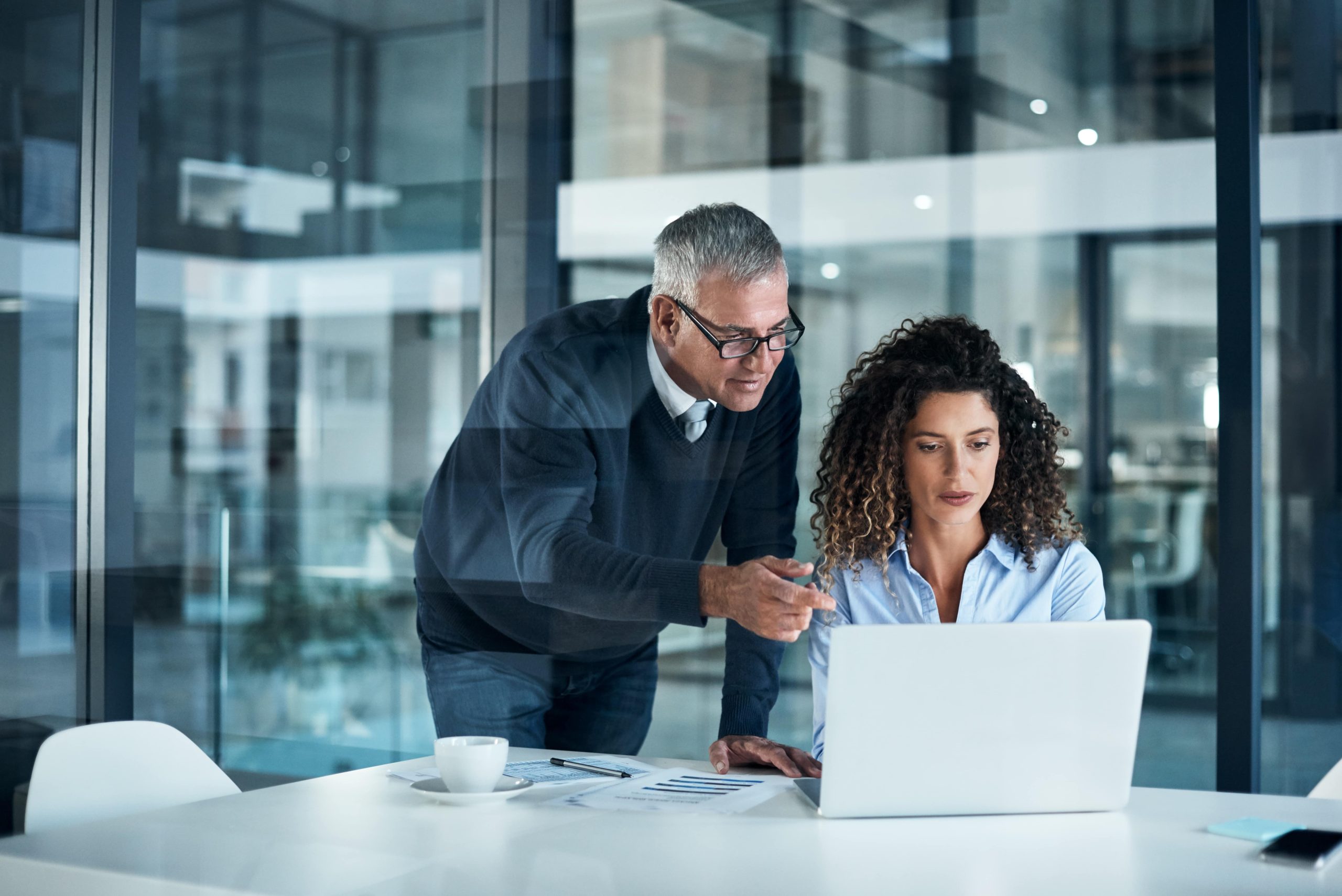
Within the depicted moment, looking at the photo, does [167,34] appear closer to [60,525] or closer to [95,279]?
[95,279]

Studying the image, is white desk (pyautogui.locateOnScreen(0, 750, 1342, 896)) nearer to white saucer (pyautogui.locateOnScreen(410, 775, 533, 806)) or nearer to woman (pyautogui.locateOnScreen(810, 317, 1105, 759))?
white saucer (pyautogui.locateOnScreen(410, 775, 533, 806))

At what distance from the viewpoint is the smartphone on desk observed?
1309 mm

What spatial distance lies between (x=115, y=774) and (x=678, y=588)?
Result: 35.0 inches

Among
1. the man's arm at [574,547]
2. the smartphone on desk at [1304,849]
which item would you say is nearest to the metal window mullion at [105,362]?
the man's arm at [574,547]

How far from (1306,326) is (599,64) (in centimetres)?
232

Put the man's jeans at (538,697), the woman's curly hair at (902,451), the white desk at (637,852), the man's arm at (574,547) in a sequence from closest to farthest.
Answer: the white desk at (637,852), the man's arm at (574,547), the woman's curly hair at (902,451), the man's jeans at (538,697)

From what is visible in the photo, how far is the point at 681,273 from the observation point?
244 cm

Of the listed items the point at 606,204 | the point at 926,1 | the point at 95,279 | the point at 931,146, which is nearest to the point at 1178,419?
the point at 931,146

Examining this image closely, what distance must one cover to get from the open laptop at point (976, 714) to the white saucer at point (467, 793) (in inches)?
→ 16.5

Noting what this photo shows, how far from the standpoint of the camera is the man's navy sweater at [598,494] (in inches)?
92.8

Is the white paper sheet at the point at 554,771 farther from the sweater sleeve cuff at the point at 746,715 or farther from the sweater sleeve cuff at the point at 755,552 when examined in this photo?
the sweater sleeve cuff at the point at 755,552

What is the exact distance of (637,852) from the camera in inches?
53.1

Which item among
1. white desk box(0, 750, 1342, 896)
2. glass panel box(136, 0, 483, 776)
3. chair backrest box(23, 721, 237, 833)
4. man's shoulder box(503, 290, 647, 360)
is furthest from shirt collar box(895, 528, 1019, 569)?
glass panel box(136, 0, 483, 776)

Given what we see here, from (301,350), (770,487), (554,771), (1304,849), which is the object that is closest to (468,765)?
(554,771)
